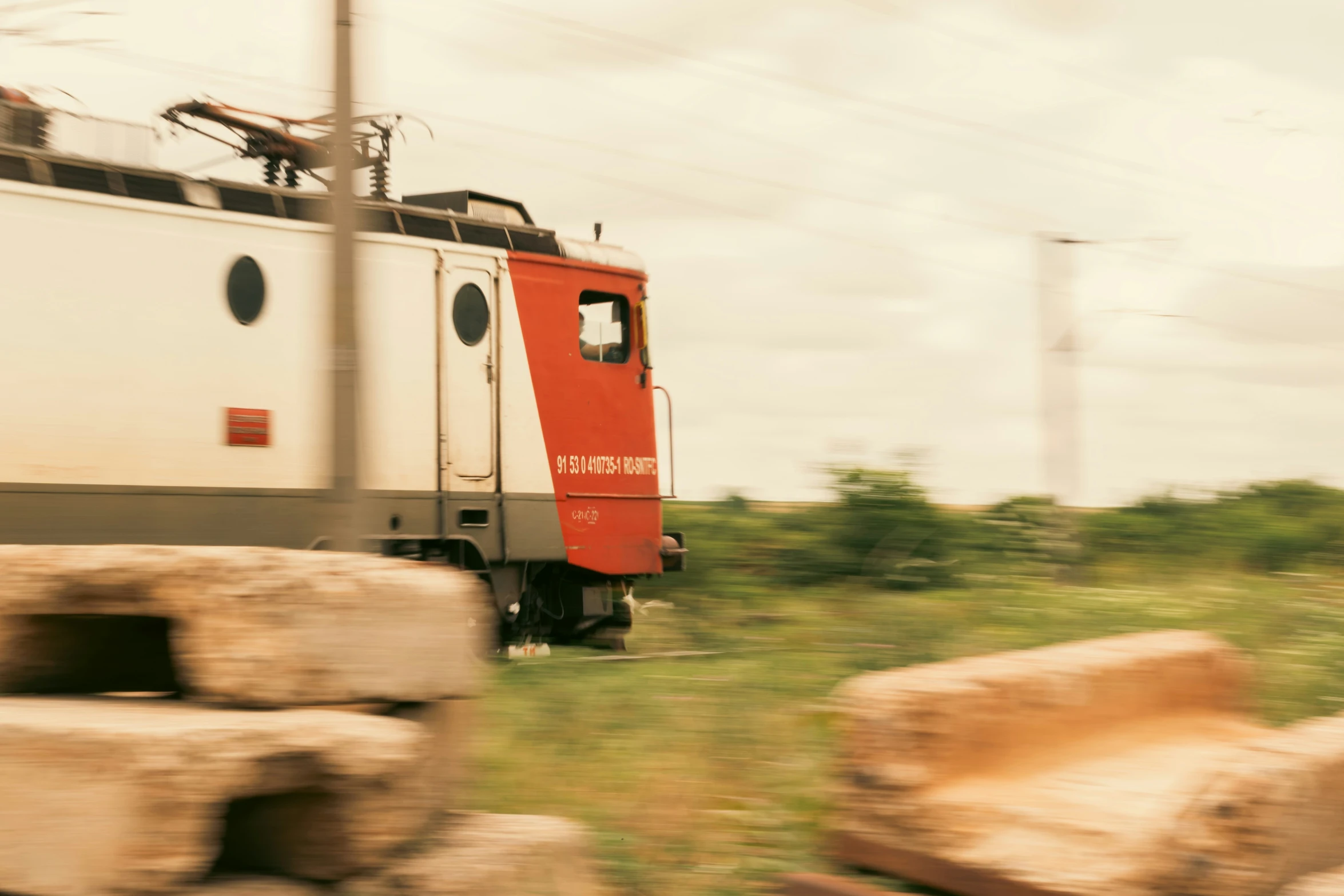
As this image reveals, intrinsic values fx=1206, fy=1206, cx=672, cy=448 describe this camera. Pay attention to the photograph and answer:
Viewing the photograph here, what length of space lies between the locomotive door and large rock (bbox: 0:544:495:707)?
5674mm

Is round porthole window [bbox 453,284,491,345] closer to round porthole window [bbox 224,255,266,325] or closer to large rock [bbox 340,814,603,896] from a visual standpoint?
round porthole window [bbox 224,255,266,325]

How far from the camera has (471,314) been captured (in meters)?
9.57

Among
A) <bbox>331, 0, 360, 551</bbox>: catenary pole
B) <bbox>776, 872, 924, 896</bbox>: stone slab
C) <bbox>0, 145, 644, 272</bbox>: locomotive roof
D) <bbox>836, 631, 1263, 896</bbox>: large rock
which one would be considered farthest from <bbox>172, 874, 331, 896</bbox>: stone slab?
<bbox>0, 145, 644, 272</bbox>: locomotive roof

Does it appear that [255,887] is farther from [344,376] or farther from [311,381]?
[311,381]

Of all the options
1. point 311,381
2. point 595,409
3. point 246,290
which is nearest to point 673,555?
point 595,409

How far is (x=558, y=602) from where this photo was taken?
10523 millimetres

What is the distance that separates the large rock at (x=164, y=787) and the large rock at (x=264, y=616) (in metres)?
0.12

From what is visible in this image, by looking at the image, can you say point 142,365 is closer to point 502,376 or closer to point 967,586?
point 502,376

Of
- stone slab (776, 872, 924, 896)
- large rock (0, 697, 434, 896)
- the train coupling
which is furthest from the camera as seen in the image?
the train coupling

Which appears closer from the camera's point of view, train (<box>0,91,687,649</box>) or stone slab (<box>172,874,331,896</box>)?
stone slab (<box>172,874,331,896</box>)

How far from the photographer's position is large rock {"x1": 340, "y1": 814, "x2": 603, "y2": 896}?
3.23 metres

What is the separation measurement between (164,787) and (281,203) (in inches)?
260

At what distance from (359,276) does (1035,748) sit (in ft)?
11.3

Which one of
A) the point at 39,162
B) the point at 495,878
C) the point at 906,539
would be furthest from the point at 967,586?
the point at 39,162
